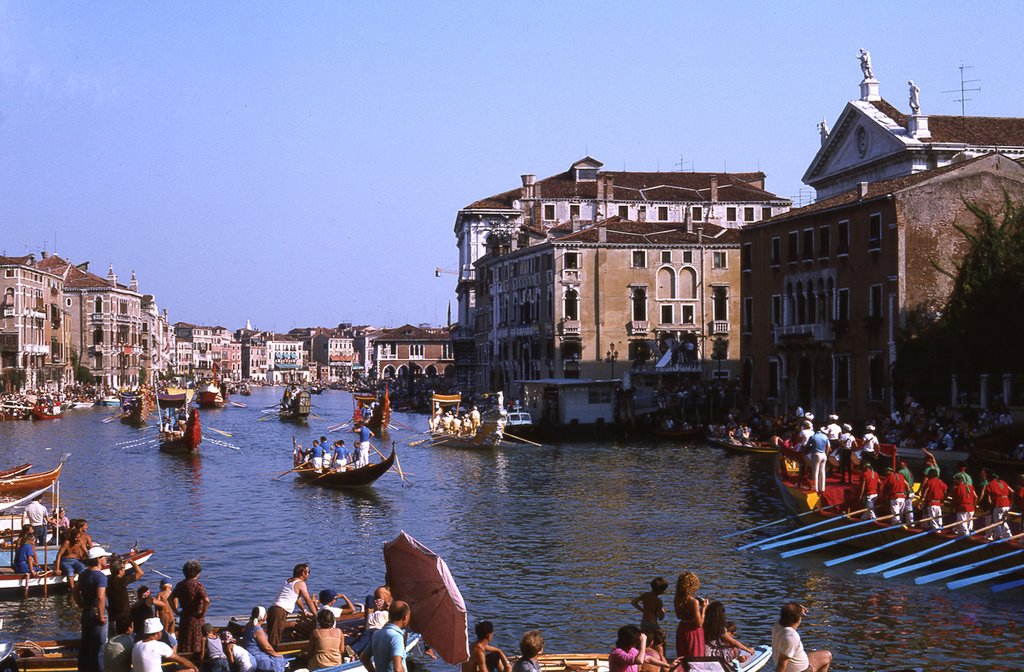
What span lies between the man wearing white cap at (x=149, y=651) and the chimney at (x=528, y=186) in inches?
2621

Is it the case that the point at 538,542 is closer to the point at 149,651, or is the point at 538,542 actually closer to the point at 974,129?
the point at 149,651

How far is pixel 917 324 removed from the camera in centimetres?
3853

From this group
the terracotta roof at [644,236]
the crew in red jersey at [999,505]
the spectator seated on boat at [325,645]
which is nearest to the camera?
the spectator seated on boat at [325,645]

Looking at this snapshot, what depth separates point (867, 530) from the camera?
19375 mm

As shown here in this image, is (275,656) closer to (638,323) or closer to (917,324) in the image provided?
(917,324)

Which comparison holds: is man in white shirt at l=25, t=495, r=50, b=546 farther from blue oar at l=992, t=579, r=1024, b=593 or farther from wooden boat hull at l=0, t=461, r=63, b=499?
blue oar at l=992, t=579, r=1024, b=593

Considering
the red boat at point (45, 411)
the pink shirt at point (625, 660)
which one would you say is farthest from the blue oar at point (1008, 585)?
the red boat at point (45, 411)

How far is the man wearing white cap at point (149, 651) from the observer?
32.9ft

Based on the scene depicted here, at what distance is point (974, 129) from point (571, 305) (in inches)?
718

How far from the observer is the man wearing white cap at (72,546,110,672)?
38.5 feet

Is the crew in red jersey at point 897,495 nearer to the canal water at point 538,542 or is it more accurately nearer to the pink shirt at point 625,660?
the canal water at point 538,542

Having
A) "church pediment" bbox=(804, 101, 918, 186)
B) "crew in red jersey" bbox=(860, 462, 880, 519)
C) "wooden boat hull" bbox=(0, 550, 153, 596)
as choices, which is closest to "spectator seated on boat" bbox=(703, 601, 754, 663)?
"wooden boat hull" bbox=(0, 550, 153, 596)

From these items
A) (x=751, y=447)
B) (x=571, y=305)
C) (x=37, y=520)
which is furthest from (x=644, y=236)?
(x=37, y=520)

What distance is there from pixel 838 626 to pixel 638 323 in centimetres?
4304
